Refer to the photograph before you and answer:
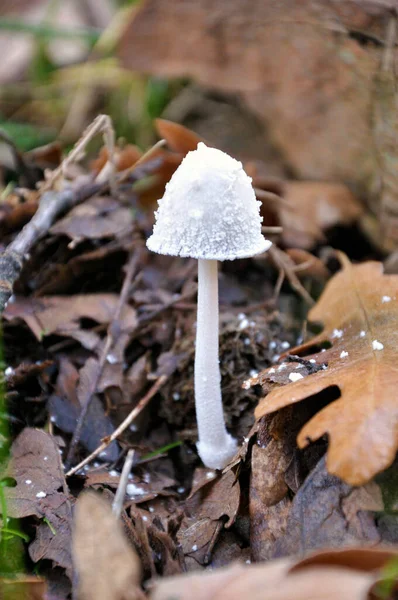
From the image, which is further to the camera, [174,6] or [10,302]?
[174,6]

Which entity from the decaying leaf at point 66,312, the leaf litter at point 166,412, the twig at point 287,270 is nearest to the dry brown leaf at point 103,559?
the leaf litter at point 166,412

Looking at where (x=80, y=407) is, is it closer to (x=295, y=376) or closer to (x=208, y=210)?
(x=295, y=376)

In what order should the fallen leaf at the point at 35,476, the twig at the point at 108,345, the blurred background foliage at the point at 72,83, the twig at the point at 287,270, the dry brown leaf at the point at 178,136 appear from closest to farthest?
the fallen leaf at the point at 35,476, the twig at the point at 108,345, the twig at the point at 287,270, the dry brown leaf at the point at 178,136, the blurred background foliage at the point at 72,83

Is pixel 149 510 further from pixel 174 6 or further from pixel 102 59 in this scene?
pixel 102 59

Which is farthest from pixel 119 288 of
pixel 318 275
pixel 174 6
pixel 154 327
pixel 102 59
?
pixel 102 59

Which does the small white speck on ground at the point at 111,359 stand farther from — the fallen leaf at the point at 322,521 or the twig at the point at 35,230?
the fallen leaf at the point at 322,521

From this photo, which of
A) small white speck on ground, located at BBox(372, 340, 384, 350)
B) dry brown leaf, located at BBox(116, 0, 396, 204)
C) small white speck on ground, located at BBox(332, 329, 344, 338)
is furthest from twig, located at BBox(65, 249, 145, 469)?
dry brown leaf, located at BBox(116, 0, 396, 204)
